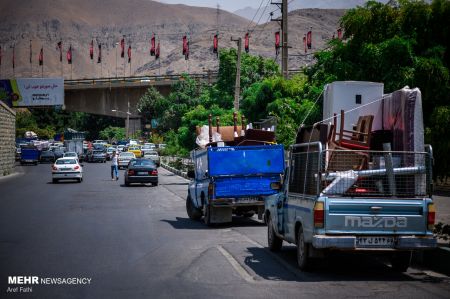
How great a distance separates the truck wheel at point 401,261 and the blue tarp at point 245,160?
8.80 meters

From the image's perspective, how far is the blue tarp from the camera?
807 inches

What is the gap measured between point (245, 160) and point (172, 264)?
822 cm

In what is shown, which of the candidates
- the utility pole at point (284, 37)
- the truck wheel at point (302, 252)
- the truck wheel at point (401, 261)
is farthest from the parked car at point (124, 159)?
the truck wheel at point (401, 261)

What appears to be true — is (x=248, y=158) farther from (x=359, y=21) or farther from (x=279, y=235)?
(x=279, y=235)

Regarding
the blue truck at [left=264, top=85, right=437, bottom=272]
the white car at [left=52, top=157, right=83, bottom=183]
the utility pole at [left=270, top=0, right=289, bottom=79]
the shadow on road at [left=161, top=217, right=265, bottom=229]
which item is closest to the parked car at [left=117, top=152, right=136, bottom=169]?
the white car at [left=52, top=157, right=83, bottom=183]

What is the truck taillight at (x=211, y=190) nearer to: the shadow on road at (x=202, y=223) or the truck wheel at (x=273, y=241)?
the shadow on road at (x=202, y=223)

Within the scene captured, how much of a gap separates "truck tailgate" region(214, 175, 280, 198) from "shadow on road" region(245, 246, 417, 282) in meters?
5.97

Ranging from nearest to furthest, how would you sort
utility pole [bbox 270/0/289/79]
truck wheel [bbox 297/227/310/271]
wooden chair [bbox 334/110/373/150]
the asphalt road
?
the asphalt road < truck wheel [bbox 297/227/310/271] < wooden chair [bbox 334/110/373/150] < utility pole [bbox 270/0/289/79]

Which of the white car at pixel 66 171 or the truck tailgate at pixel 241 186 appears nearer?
the truck tailgate at pixel 241 186

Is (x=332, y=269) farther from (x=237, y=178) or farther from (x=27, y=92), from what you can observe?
(x=27, y=92)

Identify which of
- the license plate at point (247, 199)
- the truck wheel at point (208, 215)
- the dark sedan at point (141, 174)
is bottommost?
the dark sedan at point (141, 174)

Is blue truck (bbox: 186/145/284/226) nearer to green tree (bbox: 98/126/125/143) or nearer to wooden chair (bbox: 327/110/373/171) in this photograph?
wooden chair (bbox: 327/110/373/171)

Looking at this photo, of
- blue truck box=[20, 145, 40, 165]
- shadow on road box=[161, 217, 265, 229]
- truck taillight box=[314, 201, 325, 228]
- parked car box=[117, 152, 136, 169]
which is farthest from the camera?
blue truck box=[20, 145, 40, 165]

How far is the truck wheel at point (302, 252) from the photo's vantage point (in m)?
11.9
